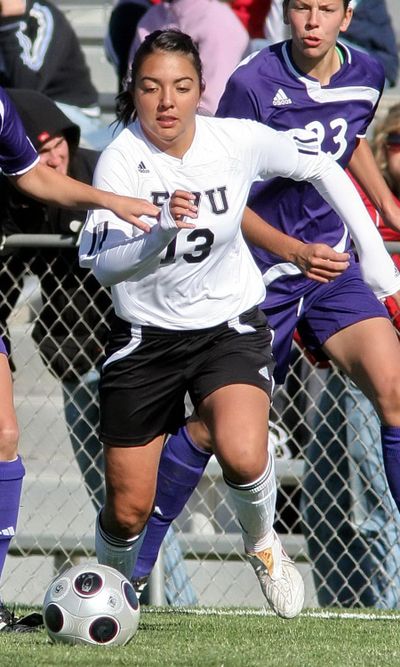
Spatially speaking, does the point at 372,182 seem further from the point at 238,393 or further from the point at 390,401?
the point at 238,393

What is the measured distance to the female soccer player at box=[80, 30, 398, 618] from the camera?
4.50 m

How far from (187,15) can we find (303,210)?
7.49 ft

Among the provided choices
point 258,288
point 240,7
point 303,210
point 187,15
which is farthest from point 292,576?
point 240,7

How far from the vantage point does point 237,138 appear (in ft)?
15.4

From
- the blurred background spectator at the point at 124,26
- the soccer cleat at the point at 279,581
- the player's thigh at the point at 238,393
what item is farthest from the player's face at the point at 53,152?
the soccer cleat at the point at 279,581

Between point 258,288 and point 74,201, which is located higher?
point 74,201

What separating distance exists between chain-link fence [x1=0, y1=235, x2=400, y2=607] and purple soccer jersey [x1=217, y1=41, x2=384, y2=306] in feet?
3.62

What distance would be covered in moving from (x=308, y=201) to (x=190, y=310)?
933 millimetres

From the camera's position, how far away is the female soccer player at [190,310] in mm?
4496

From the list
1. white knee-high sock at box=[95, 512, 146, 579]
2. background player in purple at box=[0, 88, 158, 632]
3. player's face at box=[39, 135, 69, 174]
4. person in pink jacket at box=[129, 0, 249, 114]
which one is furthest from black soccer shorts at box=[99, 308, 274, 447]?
person in pink jacket at box=[129, 0, 249, 114]

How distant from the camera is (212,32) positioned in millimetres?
7102

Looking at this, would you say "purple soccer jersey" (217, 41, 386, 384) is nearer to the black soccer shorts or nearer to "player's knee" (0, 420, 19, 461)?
the black soccer shorts

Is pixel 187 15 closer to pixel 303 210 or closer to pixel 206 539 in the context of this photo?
pixel 303 210

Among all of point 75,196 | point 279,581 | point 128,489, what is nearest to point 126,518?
point 128,489
